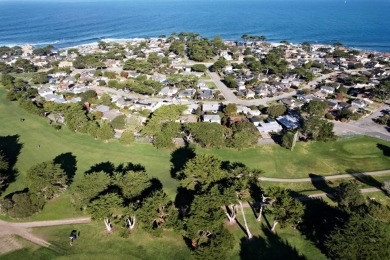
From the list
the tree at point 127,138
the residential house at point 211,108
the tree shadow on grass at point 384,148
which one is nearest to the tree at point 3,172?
the tree at point 127,138

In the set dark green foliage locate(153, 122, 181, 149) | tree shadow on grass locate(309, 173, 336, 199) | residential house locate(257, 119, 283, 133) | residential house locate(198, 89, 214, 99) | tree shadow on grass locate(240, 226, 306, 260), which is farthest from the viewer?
residential house locate(198, 89, 214, 99)

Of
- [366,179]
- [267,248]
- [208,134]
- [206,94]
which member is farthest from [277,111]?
[267,248]

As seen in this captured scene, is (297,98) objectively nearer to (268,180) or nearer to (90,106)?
(268,180)

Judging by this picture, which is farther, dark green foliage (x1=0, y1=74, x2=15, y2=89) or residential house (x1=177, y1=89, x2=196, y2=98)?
dark green foliage (x1=0, y1=74, x2=15, y2=89)

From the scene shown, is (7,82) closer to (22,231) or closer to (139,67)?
(139,67)

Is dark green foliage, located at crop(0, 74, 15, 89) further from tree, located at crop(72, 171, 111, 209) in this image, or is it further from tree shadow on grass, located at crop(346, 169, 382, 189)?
tree shadow on grass, located at crop(346, 169, 382, 189)

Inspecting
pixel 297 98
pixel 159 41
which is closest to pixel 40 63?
pixel 159 41

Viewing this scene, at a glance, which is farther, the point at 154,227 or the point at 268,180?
the point at 268,180

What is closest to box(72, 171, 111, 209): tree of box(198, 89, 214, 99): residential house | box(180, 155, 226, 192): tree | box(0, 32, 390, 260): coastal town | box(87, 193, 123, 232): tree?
box(0, 32, 390, 260): coastal town

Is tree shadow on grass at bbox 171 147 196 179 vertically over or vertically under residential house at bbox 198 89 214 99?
over
